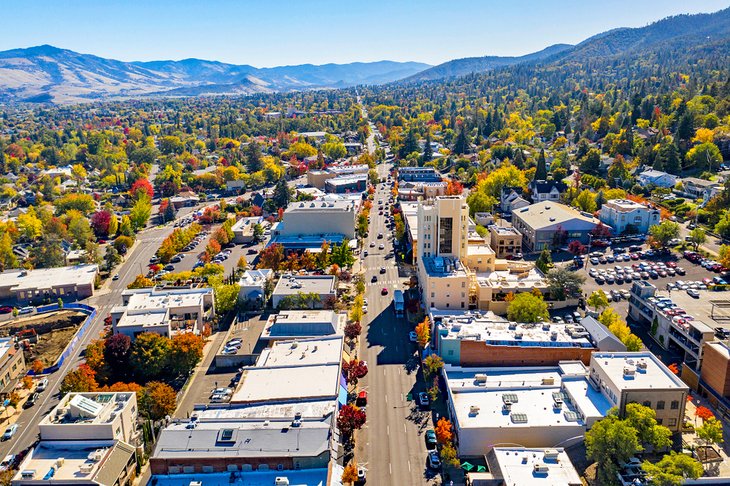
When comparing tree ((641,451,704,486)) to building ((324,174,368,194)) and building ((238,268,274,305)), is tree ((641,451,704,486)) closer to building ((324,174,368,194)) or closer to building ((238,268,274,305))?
building ((238,268,274,305))

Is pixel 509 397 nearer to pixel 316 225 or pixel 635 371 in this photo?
pixel 635 371

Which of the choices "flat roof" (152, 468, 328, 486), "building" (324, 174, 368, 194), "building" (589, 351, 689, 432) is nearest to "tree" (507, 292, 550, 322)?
"building" (589, 351, 689, 432)

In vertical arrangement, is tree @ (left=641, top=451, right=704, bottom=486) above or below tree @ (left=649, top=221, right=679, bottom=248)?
below

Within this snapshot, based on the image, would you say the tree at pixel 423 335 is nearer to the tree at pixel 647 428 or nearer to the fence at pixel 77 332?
the tree at pixel 647 428

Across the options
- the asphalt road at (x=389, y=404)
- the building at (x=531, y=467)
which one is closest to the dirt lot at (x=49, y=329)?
the asphalt road at (x=389, y=404)

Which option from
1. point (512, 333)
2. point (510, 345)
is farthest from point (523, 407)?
point (512, 333)

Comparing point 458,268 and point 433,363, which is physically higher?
point 458,268
